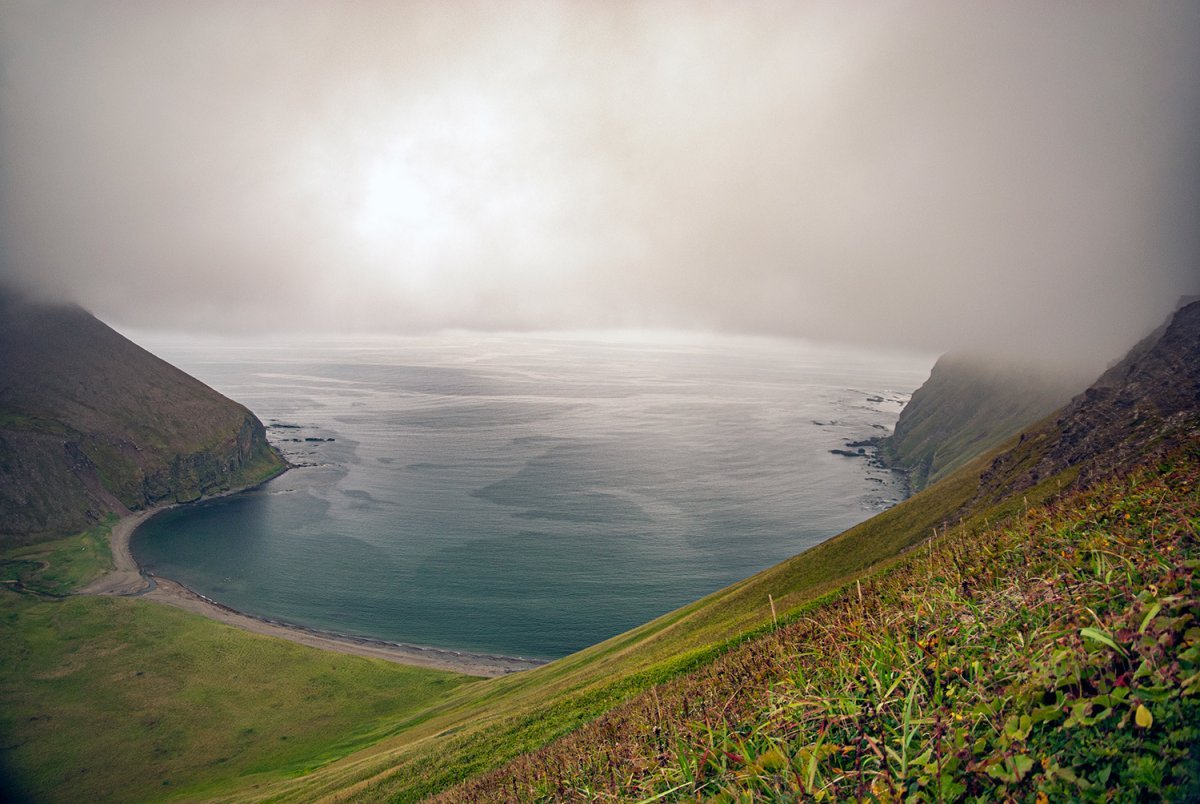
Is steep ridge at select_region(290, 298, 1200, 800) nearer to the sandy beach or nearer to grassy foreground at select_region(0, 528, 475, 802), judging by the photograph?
grassy foreground at select_region(0, 528, 475, 802)

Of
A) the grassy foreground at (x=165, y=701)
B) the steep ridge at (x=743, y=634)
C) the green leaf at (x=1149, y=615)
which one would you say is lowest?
the grassy foreground at (x=165, y=701)

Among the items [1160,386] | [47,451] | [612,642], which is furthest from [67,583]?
[1160,386]

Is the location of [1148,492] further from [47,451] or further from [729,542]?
[47,451]

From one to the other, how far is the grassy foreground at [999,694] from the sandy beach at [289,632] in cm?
9151

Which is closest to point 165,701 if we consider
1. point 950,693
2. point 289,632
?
point 289,632

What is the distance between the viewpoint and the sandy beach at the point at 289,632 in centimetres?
9650

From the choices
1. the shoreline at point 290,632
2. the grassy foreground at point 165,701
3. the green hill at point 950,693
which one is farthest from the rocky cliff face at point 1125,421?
the shoreline at point 290,632

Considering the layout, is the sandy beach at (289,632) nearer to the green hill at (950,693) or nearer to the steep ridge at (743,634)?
the steep ridge at (743,634)

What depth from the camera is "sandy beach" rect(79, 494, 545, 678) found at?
96500mm

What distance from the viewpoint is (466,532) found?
154m

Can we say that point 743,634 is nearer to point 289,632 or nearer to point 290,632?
point 290,632

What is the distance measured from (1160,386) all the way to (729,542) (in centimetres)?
10204

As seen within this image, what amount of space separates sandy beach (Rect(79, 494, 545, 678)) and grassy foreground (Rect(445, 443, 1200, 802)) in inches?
3603

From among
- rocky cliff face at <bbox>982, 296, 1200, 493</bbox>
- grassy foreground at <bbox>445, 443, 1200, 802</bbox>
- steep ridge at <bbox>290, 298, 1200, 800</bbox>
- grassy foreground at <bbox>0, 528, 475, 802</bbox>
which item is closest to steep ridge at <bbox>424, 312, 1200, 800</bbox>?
grassy foreground at <bbox>445, 443, 1200, 802</bbox>
